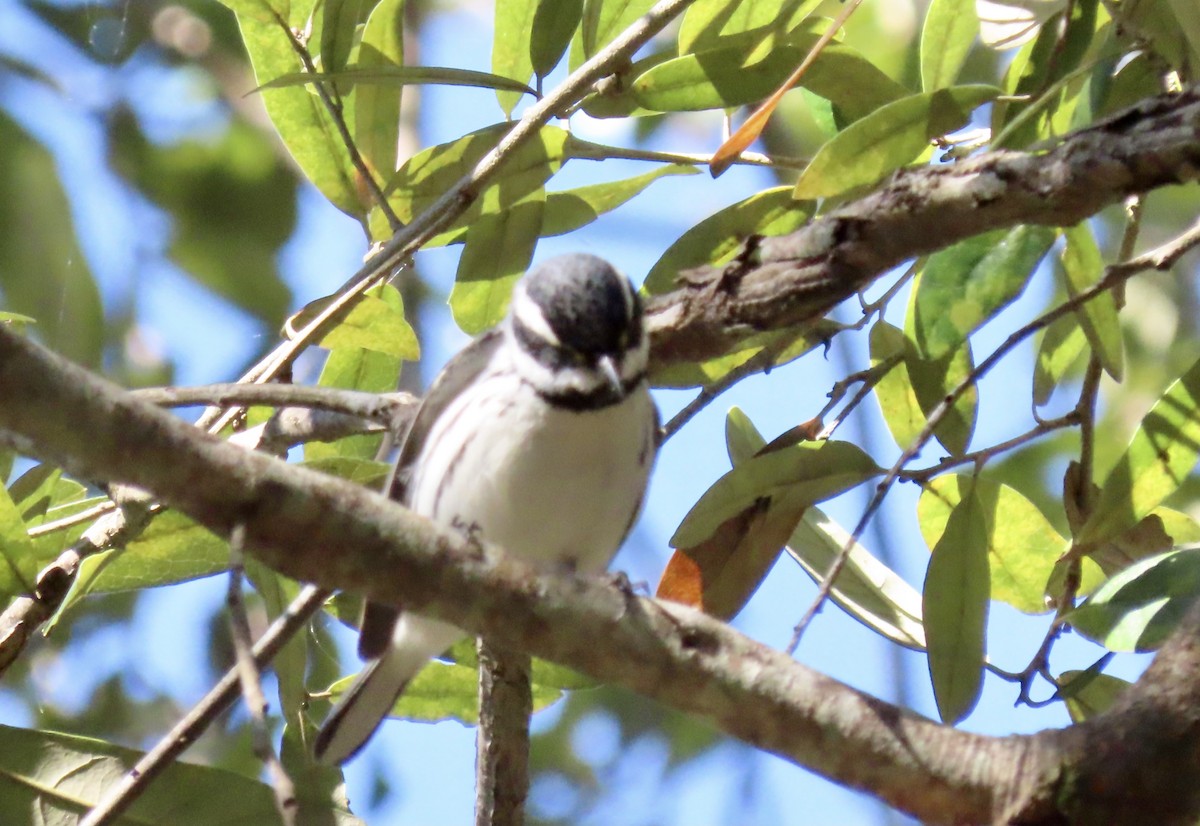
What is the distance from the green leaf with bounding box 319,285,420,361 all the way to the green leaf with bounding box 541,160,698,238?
345 mm

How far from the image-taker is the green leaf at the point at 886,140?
2031 millimetres

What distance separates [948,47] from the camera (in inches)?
90.9

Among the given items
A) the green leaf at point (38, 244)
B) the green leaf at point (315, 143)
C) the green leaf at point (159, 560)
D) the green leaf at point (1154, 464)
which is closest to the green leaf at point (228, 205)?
the green leaf at point (38, 244)

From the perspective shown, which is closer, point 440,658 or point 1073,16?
point 1073,16

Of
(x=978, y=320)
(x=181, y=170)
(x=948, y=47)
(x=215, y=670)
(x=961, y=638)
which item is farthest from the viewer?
(x=181, y=170)

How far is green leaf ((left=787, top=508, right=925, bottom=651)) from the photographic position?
2436 mm

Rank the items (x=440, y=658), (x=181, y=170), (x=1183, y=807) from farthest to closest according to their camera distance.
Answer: (x=181, y=170) < (x=440, y=658) < (x=1183, y=807)

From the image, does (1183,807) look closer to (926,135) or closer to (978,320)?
(978,320)

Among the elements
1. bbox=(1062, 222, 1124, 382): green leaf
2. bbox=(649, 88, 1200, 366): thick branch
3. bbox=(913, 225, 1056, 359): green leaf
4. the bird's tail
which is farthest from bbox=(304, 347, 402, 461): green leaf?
bbox=(1062, 222, 1124, 382): green leaf

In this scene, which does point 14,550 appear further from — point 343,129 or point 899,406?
point 899,406

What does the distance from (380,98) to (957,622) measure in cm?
133

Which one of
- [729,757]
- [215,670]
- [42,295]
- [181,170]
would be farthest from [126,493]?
[729,757]

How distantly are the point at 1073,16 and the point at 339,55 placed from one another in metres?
1.16

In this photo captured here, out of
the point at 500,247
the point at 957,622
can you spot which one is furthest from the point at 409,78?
the point at 957,622
